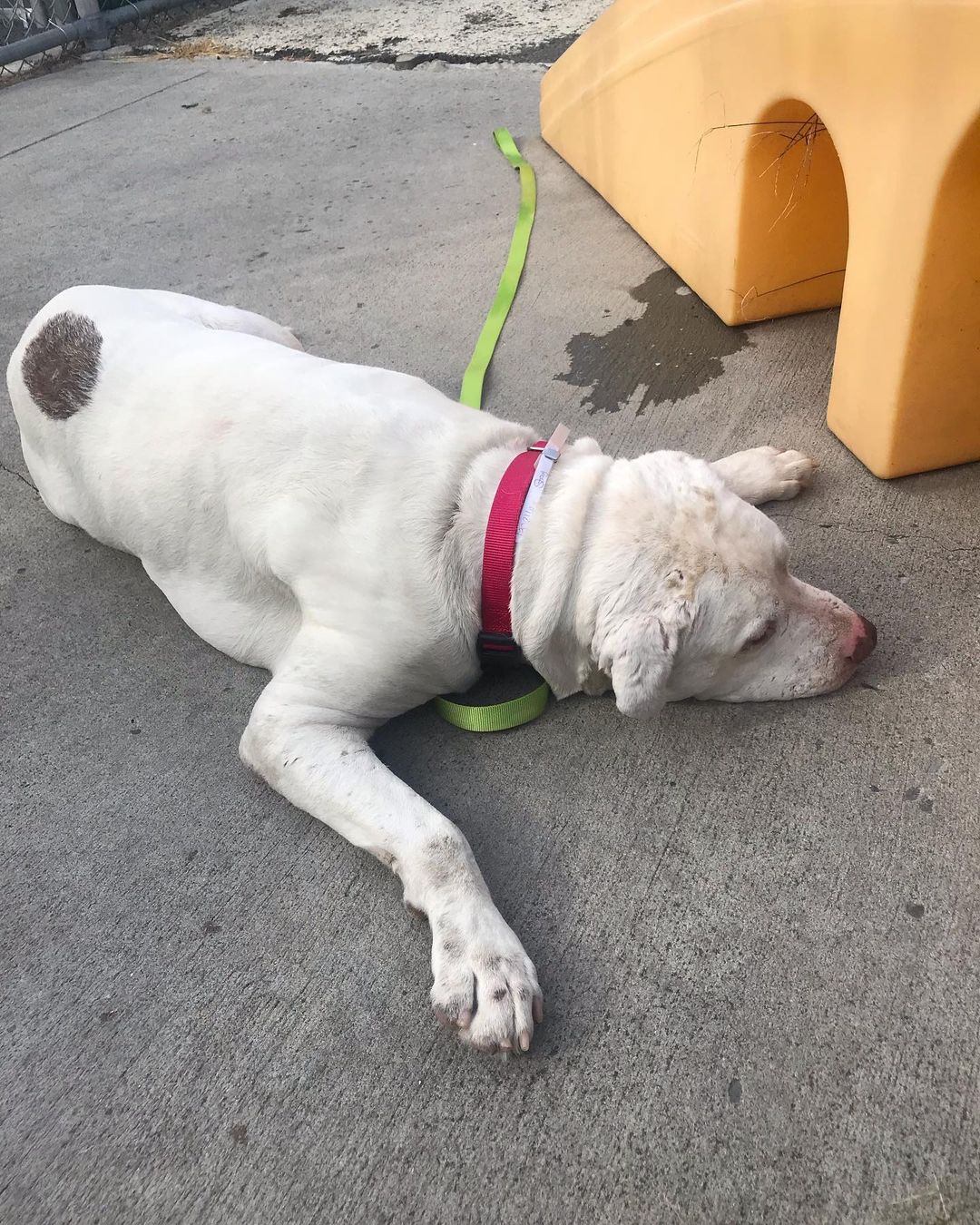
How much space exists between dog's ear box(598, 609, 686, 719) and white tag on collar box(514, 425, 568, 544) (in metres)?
0.37

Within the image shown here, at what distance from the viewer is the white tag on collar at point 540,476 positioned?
247 centimetres

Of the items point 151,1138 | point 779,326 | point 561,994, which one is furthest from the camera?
point 779,326

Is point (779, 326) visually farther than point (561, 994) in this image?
Yes

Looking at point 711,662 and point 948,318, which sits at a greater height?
point 948,318

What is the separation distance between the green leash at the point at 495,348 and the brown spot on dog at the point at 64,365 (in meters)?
1.20

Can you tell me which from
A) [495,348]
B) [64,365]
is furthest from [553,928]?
[495,348]

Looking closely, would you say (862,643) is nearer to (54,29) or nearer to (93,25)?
(54,29)

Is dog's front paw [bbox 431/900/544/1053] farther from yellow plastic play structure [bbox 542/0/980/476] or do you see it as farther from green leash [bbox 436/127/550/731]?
yellow plastic play structure [bbox 542/0/980/476]

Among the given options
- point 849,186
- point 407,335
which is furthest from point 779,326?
point 407,335

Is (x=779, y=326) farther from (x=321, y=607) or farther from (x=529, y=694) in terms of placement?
(x=321, y=607)

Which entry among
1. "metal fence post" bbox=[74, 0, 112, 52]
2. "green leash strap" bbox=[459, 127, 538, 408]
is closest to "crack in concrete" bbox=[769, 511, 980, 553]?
"green leash strap" bbox=[459, 127, 538, 408]

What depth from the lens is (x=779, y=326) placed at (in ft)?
13.3

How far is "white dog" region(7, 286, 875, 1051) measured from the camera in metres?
2.30

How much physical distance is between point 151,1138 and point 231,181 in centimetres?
558
